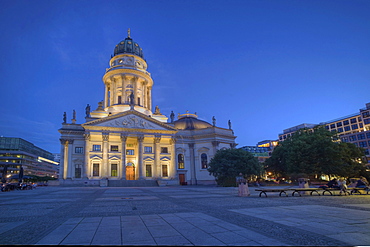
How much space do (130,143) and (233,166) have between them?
2514 cm

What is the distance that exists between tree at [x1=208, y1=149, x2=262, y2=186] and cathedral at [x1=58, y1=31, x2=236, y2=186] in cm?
1219

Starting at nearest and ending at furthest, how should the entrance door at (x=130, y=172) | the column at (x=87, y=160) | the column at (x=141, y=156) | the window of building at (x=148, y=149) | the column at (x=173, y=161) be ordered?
the column at (x=87, y=160) < the column at (x=141, y=156) < the column at (x=173, y=161) < the entrance door at (x=130, y=172) < the window of building at (x=148, y=149)

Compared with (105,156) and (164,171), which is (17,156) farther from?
(164,171)

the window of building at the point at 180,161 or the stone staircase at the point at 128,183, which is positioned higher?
the window of building at the point at 180,161

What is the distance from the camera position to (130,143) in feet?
185

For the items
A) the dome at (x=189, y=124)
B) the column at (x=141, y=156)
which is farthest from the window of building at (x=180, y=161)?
the column at (x=141, y=156)

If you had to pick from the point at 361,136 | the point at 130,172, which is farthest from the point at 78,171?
the point at 361,136

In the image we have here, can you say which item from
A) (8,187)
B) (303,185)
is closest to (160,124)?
(8,187)

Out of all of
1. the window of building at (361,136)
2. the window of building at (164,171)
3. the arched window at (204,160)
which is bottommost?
the window of building at (164,171)

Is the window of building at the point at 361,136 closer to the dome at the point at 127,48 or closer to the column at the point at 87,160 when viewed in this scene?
the dome at the point at 127,48

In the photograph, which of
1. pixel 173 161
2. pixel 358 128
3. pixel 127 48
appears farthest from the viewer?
pixel 358 128

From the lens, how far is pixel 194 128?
6544cm

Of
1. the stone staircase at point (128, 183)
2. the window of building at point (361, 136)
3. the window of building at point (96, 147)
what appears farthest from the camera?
the window of building at point (361, 136)

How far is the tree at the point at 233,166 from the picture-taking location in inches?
1699
